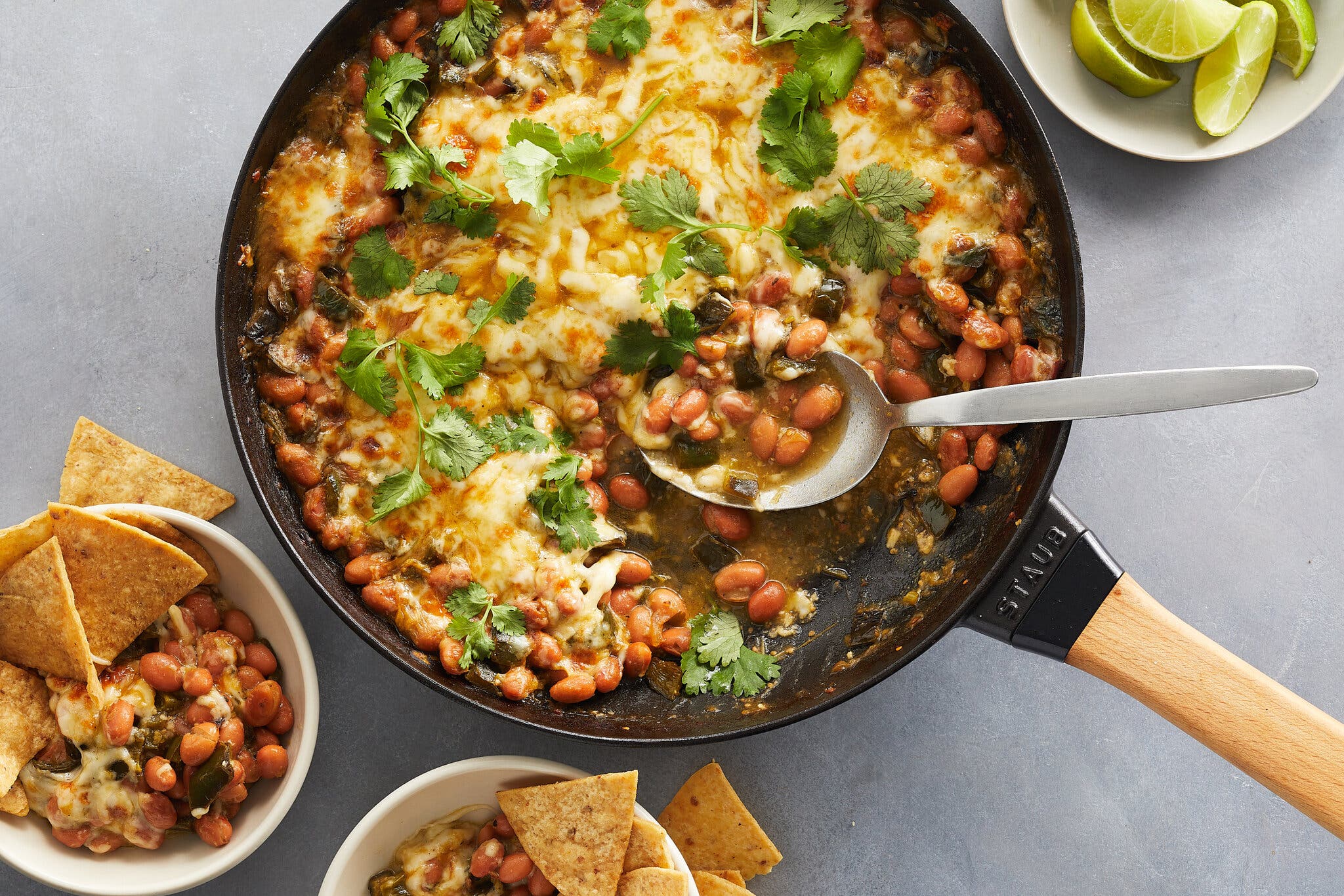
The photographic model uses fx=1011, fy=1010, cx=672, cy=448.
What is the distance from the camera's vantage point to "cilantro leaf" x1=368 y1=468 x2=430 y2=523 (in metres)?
3.61

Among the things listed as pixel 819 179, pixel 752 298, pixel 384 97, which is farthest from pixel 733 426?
pixel 384 97

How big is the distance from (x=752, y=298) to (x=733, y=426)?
1.62 ft

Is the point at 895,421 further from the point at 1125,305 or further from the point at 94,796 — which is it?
the point at 94,796

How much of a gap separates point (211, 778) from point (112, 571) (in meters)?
0.83

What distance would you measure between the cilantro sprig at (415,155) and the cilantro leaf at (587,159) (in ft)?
1.00

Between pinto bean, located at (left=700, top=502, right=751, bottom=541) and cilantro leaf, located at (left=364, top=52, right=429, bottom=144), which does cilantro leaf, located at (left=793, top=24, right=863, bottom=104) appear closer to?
cilantro leaf, located at (left=364, top=52, right=429, bottom=144)

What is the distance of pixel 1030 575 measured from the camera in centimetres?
339

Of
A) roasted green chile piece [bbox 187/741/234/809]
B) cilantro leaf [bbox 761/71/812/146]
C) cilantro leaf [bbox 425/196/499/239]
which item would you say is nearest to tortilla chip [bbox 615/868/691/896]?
roasted green chile piece [bbox 187/741/234/809]

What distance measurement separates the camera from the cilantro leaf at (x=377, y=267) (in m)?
3.71

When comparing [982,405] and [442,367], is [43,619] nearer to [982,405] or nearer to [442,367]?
[442,367]

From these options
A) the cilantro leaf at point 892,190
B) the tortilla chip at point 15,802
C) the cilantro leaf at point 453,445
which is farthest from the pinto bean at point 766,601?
the tortilla chip at point 15,802

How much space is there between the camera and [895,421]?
A: 369 centimetres

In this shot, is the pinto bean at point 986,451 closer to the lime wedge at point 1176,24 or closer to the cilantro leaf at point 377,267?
the lime wedge at point 1176,24

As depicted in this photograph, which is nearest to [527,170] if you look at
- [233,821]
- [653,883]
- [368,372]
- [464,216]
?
[464,216]
